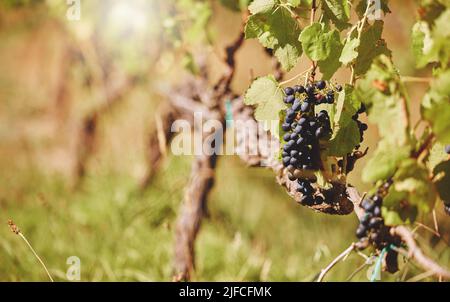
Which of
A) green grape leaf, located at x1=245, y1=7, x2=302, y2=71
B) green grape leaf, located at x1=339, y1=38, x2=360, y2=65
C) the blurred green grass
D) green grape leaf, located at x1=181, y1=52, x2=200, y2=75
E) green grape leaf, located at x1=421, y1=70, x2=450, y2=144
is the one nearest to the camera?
green grape leaf, located at x1=421, y1=70, x2=450, y2=144

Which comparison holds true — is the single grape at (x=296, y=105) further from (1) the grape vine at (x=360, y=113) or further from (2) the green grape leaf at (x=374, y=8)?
(2) the green grape leaf at (x=374, y=8)

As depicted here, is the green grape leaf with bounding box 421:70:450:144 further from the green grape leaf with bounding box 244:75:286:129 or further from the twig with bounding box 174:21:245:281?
the twig with bounding box 174:21:245:281

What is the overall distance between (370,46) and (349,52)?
105mm

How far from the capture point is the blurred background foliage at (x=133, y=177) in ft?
7.95

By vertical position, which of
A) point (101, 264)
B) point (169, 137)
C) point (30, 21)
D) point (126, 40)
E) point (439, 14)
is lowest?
point (101, 264)

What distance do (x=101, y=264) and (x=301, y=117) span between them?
1563 mm

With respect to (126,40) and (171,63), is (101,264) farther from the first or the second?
(126,40)

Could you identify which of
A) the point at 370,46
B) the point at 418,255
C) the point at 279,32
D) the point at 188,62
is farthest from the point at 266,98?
the point at 188,62

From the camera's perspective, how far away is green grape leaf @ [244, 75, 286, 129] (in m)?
1.35

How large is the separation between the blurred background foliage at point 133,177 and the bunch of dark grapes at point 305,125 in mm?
→ 723

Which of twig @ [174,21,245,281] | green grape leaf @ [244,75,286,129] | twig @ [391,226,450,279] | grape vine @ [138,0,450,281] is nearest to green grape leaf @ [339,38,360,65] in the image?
grape vine @ [138,0,450,281]

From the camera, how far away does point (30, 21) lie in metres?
6.28

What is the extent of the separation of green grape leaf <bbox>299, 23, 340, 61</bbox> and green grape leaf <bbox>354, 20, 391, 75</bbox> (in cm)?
7
